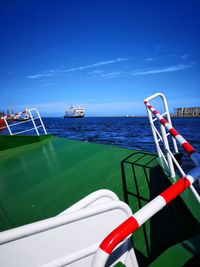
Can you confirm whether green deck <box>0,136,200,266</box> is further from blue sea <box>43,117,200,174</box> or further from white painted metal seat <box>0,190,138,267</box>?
blue sea <box>43,117,200,174</box>

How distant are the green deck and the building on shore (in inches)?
5902

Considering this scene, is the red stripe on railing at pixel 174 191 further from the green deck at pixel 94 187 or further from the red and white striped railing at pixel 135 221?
the green deck at pixel 94 187

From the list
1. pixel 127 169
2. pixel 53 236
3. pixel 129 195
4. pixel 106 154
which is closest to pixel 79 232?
pixel 53 236

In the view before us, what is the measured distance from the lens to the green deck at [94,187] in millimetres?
1953

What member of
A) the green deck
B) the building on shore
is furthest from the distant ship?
the green deck

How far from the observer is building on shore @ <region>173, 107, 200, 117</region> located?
141413mm

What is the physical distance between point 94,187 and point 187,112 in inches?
6362

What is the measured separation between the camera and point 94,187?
3.19 metres

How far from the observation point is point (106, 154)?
4773 mm

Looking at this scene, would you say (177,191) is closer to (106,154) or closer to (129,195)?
(129,195)

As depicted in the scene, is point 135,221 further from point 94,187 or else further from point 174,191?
point 94,187

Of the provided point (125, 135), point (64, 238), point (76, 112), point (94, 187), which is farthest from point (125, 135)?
point (76, 112)

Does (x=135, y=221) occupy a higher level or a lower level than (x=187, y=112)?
higher

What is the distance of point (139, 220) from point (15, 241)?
0.60m
